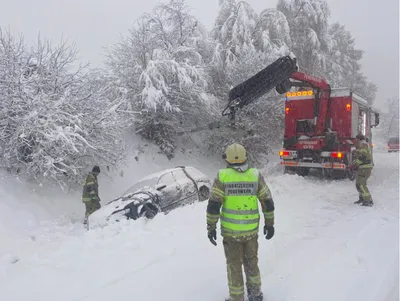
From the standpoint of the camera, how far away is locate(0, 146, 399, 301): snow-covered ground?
3936 millimetres

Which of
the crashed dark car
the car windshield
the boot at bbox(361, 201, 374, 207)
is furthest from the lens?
the car windshield

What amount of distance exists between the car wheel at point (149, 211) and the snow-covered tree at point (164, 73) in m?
6.58

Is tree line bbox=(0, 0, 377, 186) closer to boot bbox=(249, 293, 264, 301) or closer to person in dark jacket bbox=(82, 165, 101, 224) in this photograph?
person in dark jacket bbox=(82, 165, 101, 224)

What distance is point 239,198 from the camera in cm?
353

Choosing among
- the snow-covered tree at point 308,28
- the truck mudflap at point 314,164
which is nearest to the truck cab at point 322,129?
the truck mudflap at point 314,164

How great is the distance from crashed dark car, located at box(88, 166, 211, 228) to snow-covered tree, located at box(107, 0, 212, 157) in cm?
530

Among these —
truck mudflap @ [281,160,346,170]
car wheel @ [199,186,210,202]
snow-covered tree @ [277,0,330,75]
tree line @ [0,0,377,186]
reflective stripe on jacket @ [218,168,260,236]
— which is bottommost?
car wheel @ [199,186,210,202]

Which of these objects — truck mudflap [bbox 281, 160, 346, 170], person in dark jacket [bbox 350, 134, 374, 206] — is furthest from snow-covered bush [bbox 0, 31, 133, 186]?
person in dark jacket [bbox 350, 134, 374, 206]

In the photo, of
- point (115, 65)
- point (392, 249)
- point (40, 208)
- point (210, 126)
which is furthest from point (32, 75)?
point (392, 249)

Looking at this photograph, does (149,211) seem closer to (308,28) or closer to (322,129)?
(322,129)

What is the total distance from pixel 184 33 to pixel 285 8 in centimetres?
1095

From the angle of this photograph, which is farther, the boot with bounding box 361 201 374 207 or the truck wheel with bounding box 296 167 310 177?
the truck wheel with bounding box 296 167 310 177

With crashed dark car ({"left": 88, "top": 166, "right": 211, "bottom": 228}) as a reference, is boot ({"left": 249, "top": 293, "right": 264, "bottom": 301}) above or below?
below

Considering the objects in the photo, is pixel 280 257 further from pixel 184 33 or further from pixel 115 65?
pixel 184 33
